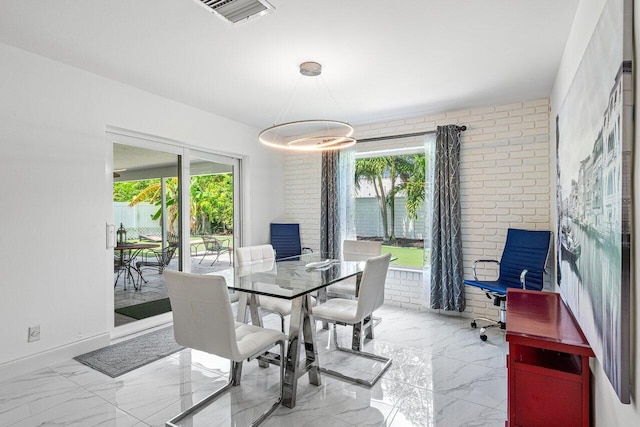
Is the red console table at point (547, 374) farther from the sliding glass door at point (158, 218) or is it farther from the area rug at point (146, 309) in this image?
the area rug at point (146, 309)

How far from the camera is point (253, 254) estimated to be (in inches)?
139

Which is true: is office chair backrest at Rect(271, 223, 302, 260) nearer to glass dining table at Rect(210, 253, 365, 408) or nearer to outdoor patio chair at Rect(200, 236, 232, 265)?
outdoor patio chair at Rect(200, 236, 232, 265)

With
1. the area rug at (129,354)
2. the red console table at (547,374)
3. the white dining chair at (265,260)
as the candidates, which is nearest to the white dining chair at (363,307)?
the white dining chair at (265,260)

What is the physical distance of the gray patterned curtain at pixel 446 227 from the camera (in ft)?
13.1

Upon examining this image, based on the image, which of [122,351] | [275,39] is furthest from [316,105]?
[122,351]

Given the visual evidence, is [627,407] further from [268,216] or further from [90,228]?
[268,216]

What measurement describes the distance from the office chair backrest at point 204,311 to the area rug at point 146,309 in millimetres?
1996

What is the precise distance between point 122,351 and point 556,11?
432cm

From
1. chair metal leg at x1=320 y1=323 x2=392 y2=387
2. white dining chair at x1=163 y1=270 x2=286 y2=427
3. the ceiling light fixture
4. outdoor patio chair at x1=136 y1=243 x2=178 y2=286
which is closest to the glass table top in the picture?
white dining chair at x1=163 y1=270 x2=286 y2=427

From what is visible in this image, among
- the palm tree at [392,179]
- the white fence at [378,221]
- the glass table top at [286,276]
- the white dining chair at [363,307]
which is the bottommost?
the white dining chair at [363,307]

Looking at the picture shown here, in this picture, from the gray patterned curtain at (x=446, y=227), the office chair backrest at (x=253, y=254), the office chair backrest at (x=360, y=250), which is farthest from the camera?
the gray patterned curtain at (x=446, y=227)

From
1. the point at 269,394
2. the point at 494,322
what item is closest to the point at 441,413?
the point at 269,394

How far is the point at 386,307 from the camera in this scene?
4.50m

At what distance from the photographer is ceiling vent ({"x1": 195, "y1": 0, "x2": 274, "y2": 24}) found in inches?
79.0
